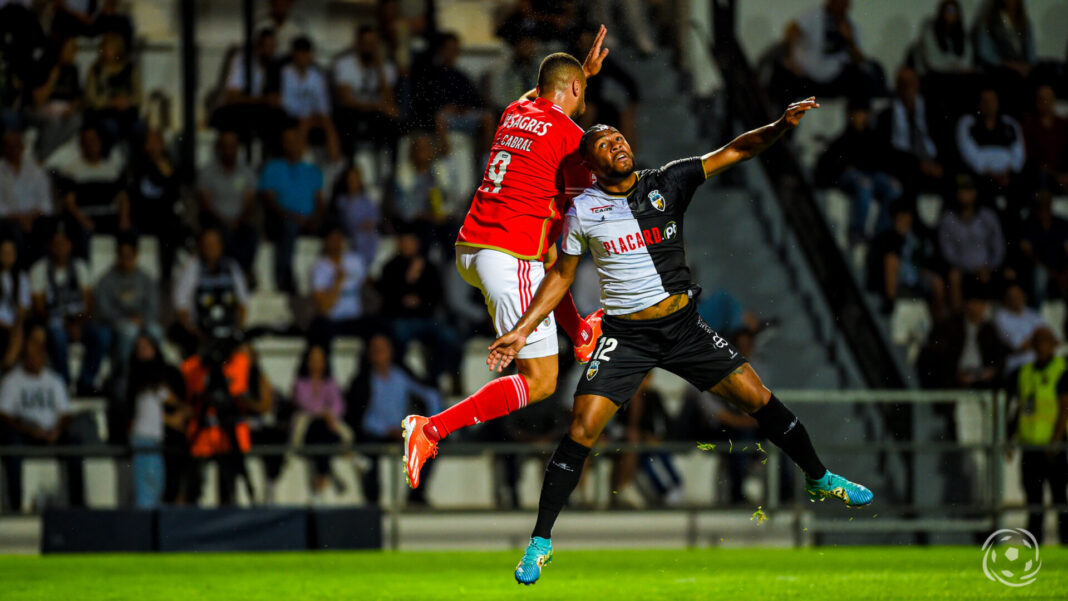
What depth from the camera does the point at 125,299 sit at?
1338cm

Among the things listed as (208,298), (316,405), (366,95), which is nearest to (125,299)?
(208,298)

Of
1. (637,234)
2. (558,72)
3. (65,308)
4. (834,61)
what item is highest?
(834,61)

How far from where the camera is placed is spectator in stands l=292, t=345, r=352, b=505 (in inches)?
505

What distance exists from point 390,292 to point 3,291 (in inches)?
139

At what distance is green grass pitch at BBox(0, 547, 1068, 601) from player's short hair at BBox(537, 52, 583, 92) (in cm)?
281

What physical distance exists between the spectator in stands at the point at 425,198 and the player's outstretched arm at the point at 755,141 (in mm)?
6631

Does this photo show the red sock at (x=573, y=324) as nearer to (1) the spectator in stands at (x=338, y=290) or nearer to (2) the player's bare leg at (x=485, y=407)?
(2) the player's bare leg at (x=485, y=407)

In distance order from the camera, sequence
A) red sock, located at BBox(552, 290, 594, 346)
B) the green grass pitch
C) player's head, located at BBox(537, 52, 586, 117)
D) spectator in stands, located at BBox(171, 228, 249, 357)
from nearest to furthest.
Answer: player's head, located at BBox(537, 52, 586, 117), red sock, located at BBox(552, 290, 594, 346), the green grass pitch, spectator in stands, located at BBox(171, 228, 249, 357)

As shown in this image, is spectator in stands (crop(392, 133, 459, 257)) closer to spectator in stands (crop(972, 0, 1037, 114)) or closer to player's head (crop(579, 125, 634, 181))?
spectator in stands (crop(972, 0, 1037, 114))

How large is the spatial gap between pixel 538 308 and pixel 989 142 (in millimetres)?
9495

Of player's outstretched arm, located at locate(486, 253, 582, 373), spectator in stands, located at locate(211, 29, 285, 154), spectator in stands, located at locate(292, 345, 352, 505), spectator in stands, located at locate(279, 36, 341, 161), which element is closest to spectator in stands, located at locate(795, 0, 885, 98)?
spectator in stands, located at locate(279, 36, 341, 161)

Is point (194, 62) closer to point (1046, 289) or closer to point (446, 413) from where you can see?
point (446, 413)

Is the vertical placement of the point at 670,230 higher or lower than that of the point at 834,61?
lower

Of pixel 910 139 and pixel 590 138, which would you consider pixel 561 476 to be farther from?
pixel 910 139
